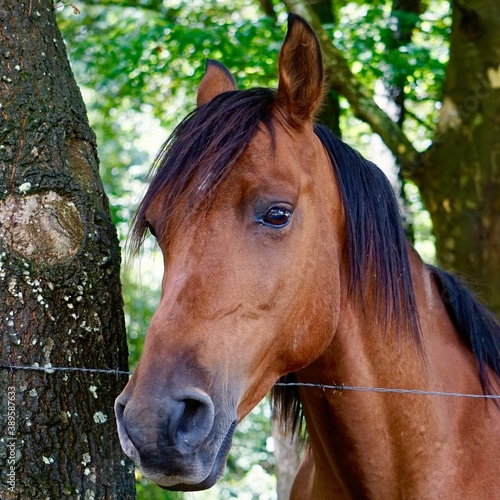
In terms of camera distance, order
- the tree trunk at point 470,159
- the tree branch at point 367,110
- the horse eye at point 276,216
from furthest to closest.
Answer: the tree branch at point 367,110, the tree trunk at point 470,159, the horse eye at point 276,216

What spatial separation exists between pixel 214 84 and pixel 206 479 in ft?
6.37

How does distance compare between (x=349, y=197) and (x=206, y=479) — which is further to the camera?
(x=349, y=197)

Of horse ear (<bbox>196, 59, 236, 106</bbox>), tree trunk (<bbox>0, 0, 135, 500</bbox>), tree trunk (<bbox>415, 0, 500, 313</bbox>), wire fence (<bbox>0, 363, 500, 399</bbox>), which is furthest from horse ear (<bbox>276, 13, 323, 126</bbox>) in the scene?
tree trunk (<bbox>415, 0, 500, 313</bbox>)

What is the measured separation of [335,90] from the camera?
6.11 metres

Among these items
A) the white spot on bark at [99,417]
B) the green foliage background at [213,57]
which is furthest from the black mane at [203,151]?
the green foliage background at [213,57]

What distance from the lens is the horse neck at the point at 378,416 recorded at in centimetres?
273

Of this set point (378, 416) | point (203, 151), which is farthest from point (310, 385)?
point (203, 151)

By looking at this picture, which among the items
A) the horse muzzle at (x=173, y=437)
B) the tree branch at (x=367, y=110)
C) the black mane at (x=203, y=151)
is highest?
the tree branch at (x=367, y=110)

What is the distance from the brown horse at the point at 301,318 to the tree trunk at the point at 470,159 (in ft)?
7.60

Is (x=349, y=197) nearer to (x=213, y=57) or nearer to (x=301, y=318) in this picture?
(x=301, y=318)

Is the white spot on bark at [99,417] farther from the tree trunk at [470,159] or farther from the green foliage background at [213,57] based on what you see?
the tree trunk at [470,159]

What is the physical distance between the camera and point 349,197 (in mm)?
2801

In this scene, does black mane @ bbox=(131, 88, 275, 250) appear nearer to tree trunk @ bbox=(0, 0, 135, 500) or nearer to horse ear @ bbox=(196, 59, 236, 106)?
tree trunk @ bbox=(0, 0, 135, 500)

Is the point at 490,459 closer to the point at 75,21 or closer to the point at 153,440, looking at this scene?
the point at 153,440
